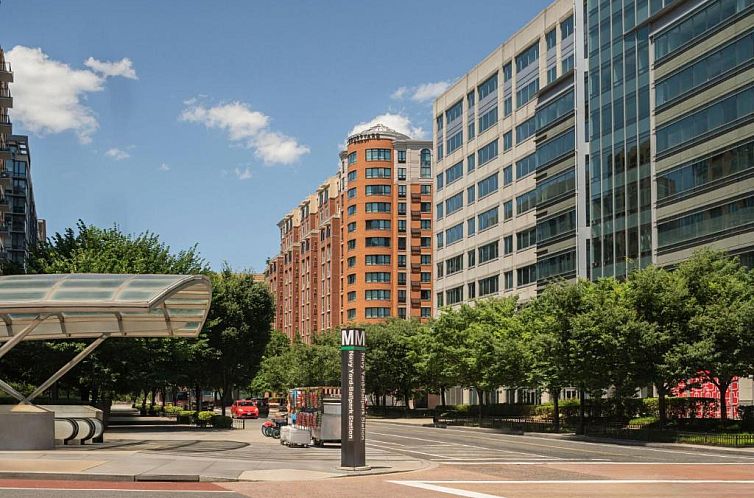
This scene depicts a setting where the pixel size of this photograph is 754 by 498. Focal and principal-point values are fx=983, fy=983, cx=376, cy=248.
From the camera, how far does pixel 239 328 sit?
7175 cm

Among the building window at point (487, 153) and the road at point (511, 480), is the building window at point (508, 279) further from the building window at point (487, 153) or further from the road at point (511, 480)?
the road at point (511, 480)

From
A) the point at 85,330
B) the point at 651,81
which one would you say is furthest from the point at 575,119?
the point at 85,330

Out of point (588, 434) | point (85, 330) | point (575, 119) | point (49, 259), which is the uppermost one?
point (575, 119)

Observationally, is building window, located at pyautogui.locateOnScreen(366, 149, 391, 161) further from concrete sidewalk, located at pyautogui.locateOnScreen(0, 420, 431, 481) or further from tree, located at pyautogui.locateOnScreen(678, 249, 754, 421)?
concrete sidewalk, located at pyautogui.locateOnScreen(0, 420, 431, 481)

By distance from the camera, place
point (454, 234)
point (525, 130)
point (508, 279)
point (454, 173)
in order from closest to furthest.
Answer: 1. point (525, 130)
2. point (508, 279)
3. point (454, 234)
4. point (454, 173)

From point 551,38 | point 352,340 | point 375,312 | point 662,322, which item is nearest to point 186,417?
point 662,322

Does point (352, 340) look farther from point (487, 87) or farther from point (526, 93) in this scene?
point (487, 87)

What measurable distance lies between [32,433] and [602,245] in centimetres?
5423

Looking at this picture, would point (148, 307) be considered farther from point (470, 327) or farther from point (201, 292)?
point (470, 327)

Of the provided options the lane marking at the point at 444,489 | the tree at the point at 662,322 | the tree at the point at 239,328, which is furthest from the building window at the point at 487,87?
the lane marking at the point at 444,489

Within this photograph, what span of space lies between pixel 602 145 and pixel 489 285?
88.9 feet

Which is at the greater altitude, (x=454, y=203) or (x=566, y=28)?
(x=566, y=28)

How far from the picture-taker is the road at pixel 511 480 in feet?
67.4

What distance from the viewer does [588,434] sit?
54875mm
